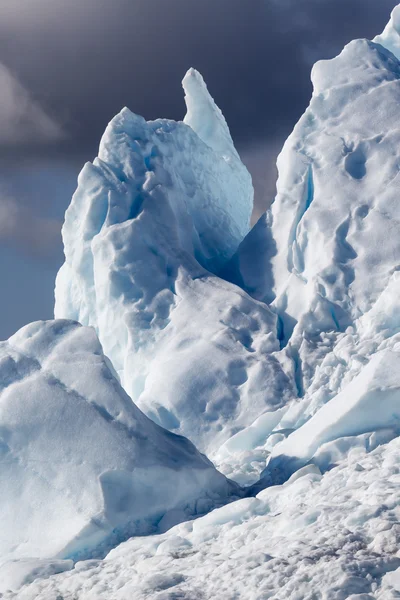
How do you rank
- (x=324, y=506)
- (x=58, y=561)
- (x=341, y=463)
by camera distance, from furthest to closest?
(x=341, y=463) → (x=58, y=561) → (x=324, y=506)

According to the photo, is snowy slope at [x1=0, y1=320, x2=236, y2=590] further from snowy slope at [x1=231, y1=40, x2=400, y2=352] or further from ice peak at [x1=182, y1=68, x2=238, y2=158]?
ice peak at [x1=182, y1=68, x2=238, y2=158]

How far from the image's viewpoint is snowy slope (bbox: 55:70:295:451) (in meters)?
11.3

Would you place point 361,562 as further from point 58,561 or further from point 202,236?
point 202,236

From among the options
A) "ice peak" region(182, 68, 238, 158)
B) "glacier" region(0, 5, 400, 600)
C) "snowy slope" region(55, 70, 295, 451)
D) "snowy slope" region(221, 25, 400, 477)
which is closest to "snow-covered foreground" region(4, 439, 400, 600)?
"glacier" region(0, 5, 400, 600)

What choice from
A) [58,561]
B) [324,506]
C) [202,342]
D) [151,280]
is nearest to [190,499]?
[58,561]

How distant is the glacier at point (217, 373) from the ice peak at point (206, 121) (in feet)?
0.12

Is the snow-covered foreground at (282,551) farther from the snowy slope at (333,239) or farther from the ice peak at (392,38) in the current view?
the ice peak at (392,38)

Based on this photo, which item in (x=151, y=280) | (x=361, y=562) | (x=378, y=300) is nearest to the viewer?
(x=361, y=562)

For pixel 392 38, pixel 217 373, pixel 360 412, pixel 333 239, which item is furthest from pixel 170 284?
pixel 392 38

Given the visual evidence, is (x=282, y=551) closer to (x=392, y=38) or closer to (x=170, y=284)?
(x=170, y=284)

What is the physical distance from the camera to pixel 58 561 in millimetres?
7008

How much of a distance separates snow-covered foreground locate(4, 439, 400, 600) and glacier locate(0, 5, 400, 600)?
0.06ft

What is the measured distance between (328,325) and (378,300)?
2.79 feet

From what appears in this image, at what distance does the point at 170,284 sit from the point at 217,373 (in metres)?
2.00
